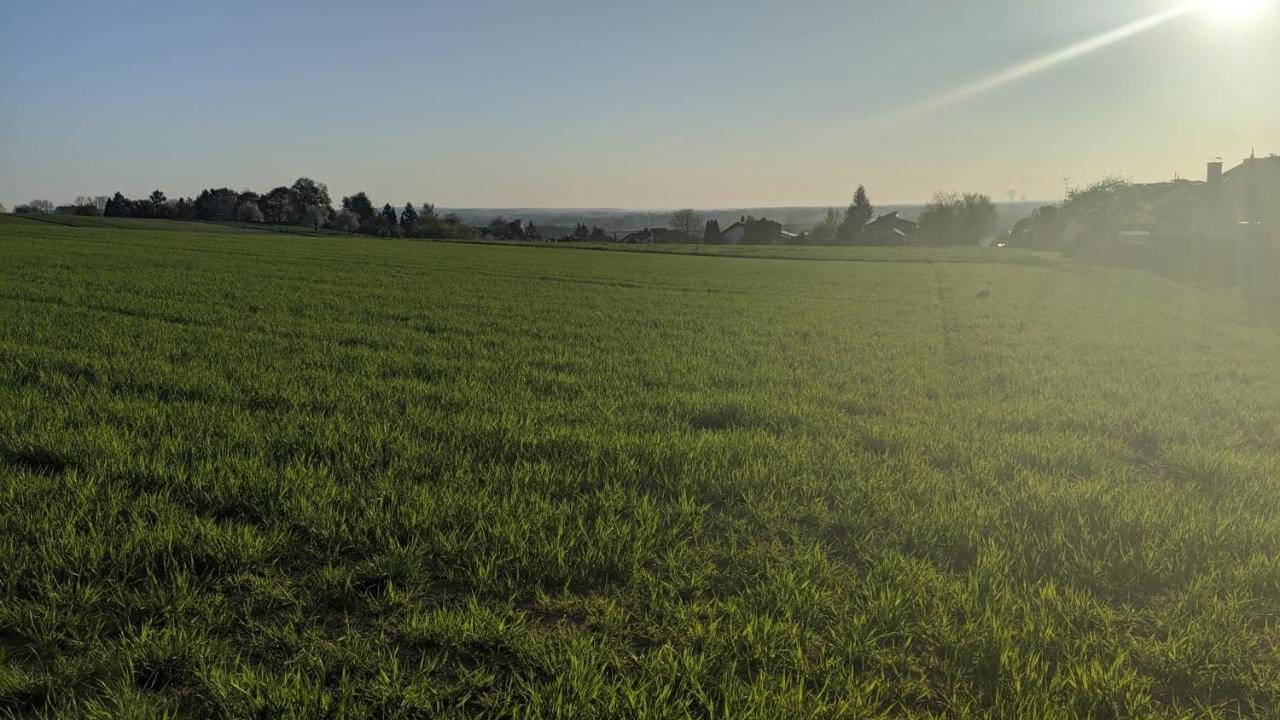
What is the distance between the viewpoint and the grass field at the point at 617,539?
8.62 ft

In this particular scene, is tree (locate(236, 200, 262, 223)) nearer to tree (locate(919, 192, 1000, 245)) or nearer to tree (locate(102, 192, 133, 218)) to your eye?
tree (locate(102, 192, 133, 218))

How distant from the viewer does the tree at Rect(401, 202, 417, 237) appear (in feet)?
354

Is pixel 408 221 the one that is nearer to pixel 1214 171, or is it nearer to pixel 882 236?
pixel 882 236

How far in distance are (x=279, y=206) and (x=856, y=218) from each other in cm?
11460

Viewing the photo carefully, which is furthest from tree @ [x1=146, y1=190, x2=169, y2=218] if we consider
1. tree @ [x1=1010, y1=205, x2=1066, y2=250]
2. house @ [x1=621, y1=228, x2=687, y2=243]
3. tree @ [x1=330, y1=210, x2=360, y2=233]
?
tree @ [x1=1010, y1=205, x2=1066, y2=250]

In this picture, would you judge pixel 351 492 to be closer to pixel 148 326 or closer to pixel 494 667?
pixel 494 667

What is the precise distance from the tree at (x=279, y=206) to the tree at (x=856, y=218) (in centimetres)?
10822

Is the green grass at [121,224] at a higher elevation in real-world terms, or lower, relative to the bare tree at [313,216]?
lower

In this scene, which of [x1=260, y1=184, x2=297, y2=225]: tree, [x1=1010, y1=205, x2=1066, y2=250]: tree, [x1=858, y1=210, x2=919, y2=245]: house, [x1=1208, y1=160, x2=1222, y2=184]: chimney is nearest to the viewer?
[x1=1208, y1=160, x2=1222, y2=184]: chimney

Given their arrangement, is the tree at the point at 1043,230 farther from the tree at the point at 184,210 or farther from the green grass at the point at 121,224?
the tree at the point at 184,210

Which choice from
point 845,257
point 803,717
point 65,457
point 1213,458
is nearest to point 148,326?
point 65,457

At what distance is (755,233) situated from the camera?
378 feet

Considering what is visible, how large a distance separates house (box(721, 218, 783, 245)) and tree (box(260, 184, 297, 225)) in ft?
292

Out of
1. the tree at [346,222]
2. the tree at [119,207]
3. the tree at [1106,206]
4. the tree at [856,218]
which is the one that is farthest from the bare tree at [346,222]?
the tree at [1106,206]
